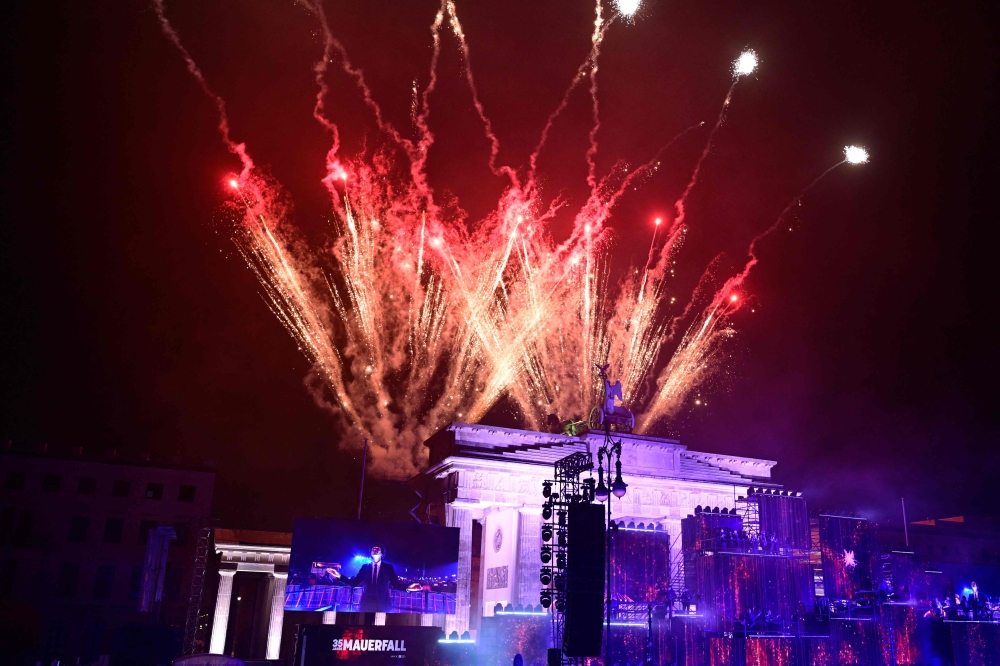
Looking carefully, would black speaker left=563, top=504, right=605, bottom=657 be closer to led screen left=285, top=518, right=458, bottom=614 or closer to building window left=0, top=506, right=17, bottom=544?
led screen left=285, top=518, right=458, bottom=614

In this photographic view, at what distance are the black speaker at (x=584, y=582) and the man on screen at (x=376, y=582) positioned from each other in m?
11.8

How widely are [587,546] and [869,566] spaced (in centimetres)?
1534

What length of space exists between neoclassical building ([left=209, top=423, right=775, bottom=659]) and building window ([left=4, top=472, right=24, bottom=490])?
14.8 meters

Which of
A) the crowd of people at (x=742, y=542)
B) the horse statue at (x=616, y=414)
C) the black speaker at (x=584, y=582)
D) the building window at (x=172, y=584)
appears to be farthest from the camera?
the building window at (x=172, y=584)

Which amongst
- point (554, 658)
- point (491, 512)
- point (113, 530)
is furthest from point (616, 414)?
point (113, 530)

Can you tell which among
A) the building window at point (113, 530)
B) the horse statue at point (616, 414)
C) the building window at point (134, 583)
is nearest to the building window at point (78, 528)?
the building window at point (113, 530)

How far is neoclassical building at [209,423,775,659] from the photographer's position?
35.3 metres

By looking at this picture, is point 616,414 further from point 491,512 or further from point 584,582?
point 584,582

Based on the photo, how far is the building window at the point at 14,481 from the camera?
137ft

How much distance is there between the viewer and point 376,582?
3072 centimetres

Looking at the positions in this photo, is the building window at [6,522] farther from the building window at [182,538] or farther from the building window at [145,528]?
the building window at [182,538]

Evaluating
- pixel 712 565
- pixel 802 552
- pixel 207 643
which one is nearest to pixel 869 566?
pixel 802 552

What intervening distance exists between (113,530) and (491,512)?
2280 centimetres

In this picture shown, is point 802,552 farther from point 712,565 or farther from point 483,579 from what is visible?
point 483,579
